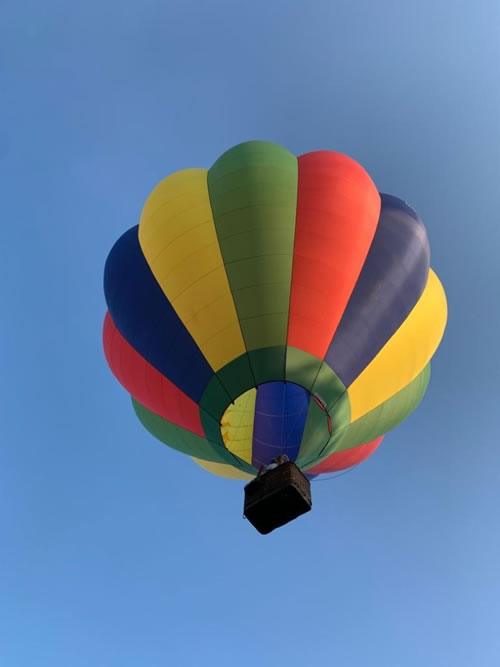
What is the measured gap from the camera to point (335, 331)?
8500 millimetres

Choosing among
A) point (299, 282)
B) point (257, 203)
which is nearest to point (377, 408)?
point (299, 282)

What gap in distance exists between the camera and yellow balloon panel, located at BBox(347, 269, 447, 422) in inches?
351

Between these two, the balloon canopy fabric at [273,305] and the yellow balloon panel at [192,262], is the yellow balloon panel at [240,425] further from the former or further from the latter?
the yellow balloon panel at [192,262]

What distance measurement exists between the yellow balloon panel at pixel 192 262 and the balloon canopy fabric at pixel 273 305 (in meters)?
0.02

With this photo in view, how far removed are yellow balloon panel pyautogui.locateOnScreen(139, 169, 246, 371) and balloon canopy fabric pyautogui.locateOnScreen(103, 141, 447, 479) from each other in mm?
18

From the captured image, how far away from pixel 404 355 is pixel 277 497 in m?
3.11

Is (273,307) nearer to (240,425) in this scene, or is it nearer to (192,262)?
(192,262)

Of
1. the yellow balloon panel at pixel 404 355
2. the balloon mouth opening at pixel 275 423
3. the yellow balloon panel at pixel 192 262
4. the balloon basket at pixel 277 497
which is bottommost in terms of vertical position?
the balloon basket at pixel 277 497

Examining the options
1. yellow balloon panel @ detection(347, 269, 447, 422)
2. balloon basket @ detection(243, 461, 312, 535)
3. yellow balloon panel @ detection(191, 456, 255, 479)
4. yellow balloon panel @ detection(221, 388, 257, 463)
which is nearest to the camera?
balloon basket @ detection(243, 461, 312, 535)

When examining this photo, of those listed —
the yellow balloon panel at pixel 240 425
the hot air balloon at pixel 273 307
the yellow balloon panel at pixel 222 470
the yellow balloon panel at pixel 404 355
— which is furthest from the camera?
the yellow balloon panel at pixel 222 470

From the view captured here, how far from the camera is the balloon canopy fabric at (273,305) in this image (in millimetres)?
8359

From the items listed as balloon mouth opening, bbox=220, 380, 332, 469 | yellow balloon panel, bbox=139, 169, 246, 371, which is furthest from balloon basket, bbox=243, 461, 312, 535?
yellow balloon panel, bbox=139, 169, 246, 371

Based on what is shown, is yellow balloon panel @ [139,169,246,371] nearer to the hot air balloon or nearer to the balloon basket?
the hot air balloon

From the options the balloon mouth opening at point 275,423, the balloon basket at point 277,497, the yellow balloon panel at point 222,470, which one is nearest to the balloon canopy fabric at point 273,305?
the balloon mouth opening at point 275,423
